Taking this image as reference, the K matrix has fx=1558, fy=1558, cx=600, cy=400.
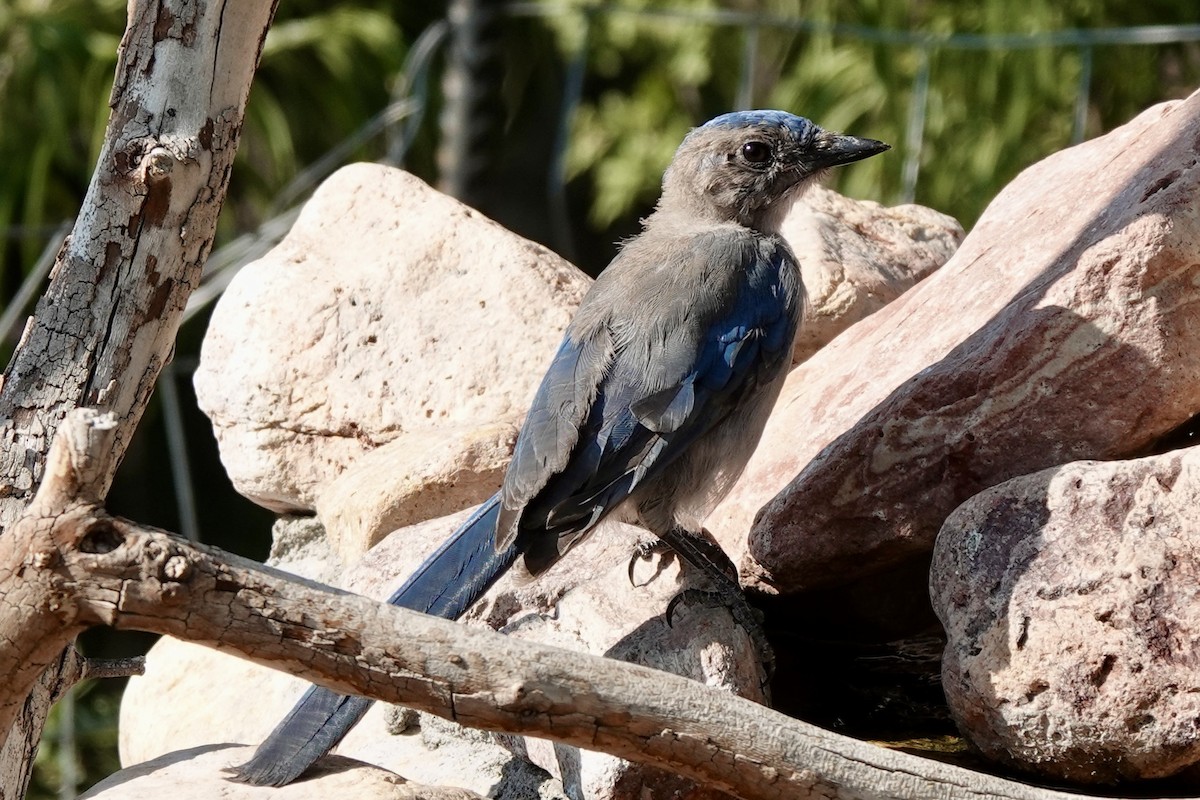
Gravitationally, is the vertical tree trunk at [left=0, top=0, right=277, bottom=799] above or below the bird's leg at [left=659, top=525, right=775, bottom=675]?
above

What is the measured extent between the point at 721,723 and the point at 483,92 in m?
5.74

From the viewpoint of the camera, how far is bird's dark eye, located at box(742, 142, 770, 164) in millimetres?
4176

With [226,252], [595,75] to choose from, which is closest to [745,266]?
[226,252]

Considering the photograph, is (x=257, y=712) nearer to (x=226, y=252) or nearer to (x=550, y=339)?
(x=550, y=339)

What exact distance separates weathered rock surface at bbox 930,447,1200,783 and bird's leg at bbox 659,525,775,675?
1.62 feet

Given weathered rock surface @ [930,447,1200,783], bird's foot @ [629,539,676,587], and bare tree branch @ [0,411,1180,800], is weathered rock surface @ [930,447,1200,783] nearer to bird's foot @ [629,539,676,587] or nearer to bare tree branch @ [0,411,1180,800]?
bare tree branch @ [0,411,1180,800]

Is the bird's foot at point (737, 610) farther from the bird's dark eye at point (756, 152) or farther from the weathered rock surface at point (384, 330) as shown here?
the bird's dark eye at point (756, 152)

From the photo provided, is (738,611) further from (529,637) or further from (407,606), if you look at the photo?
(407,606)

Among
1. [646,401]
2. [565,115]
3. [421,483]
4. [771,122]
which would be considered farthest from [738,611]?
[565,115]

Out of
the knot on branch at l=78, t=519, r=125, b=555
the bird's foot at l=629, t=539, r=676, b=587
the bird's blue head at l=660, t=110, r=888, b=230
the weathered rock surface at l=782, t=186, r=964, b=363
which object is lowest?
the bird's foot at l=629, t=539, r=676, b=587

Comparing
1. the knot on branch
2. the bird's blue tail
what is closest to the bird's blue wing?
the bird's blue tail

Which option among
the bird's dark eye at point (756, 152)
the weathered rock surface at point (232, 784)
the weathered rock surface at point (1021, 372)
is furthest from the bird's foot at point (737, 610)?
the bird's dark eye at point (756, 152)

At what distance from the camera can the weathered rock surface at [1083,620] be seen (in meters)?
2.77

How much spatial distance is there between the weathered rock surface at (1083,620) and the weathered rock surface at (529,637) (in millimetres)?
503
